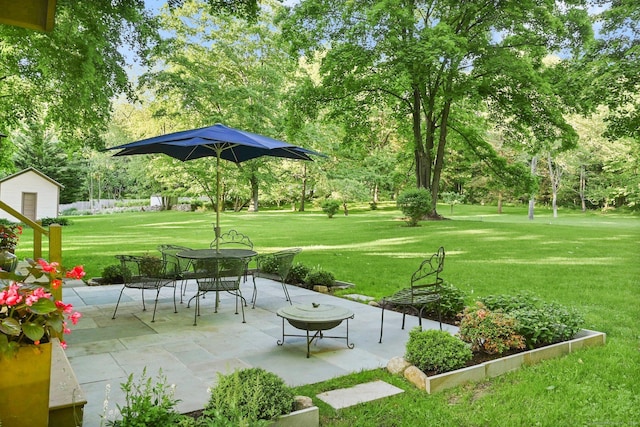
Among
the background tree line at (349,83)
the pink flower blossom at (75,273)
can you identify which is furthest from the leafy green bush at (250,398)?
the background tree line at (349,83)

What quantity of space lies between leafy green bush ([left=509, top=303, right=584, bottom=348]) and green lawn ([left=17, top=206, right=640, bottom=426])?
233mm

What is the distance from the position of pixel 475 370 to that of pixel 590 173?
37.3 metres

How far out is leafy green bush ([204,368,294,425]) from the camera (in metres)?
2.49

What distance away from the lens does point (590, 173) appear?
3509 cm

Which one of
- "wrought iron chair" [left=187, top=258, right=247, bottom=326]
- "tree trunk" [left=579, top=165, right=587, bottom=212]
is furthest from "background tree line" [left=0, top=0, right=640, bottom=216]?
"wrought iron chair" [left=187, top=258, right=247, bottom=326]

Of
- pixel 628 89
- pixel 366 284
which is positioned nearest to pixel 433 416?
pixel 366 284

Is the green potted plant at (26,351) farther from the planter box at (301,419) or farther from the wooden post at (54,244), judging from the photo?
the wooden post at (54,244)

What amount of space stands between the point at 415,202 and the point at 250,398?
1489 centimetres

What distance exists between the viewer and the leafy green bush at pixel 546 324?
4.21 meters

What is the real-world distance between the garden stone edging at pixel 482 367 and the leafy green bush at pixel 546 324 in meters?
0.09

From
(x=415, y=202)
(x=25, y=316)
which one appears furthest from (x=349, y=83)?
(x=25, y=316)

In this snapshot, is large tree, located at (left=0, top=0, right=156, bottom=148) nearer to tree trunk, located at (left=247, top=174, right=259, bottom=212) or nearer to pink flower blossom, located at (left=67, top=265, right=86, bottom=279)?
pink flower blossom, located at (left=67, top=265, right=86, bottom=279)

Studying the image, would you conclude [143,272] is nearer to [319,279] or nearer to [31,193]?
[319,279]

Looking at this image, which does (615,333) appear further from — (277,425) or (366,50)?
(366,50)
